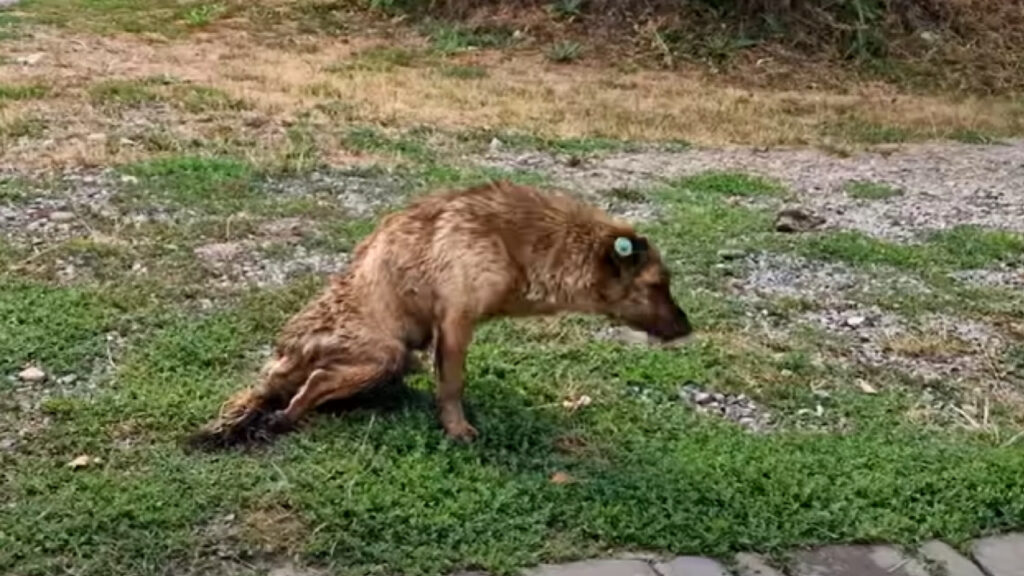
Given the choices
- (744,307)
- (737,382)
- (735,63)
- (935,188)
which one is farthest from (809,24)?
(737,382)

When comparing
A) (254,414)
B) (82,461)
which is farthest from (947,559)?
(82,461)

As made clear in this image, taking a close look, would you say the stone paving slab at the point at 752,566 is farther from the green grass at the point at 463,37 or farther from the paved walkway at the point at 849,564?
the green grass at the point at 463,37

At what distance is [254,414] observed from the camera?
13.5 feet

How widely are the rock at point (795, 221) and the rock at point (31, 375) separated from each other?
3.67 metres

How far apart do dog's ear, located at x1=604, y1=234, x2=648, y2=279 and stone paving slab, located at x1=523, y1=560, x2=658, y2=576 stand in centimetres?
100

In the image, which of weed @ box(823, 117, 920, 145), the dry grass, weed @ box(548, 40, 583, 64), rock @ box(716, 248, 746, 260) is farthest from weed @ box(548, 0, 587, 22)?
rock @ box(716, 248, 746, 260)

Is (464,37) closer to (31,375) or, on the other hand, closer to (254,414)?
(31,375)

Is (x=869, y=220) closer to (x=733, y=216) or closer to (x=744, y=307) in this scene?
(x=733, y=216)

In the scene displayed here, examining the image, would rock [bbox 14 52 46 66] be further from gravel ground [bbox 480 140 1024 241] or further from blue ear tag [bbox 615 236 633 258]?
blue ear tag [bbox 615 236 633 258]

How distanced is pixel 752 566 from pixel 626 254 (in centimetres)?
103

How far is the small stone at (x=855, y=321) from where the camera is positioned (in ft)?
18.2

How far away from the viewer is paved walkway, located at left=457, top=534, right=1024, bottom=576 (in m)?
3.57

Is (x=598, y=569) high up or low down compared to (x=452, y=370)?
down

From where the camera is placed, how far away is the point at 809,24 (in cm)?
1307
